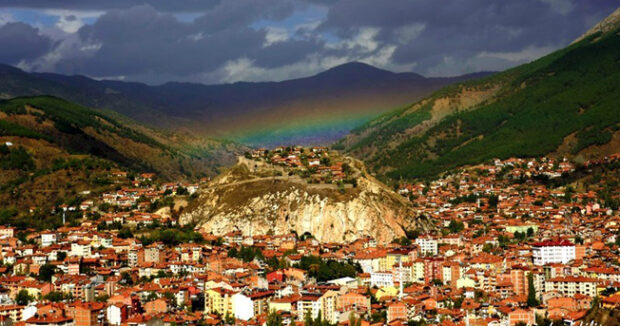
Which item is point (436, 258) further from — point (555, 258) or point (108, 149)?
point (108, 149)

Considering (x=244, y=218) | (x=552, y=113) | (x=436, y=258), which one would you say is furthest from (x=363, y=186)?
(x=552, y=113)

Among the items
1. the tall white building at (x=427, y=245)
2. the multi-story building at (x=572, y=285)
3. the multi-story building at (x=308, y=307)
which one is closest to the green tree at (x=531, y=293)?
the multi-story building at (x=572, y=285)

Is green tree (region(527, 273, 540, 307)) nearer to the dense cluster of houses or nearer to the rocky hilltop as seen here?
the rocky hilltop

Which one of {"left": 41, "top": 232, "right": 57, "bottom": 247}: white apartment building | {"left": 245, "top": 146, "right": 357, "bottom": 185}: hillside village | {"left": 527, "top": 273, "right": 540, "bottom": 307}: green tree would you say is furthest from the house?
{"left": 245, "top": 146, "right": 357, "bottom": 185}: hillside village

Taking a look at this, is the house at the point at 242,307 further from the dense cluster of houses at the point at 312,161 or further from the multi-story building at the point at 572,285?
the dense cluster of houses at the point at 312,161

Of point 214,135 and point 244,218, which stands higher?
point 214,135

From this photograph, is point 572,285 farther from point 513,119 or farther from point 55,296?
point 513,119

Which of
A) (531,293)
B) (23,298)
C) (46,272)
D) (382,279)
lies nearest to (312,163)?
(382,279)
